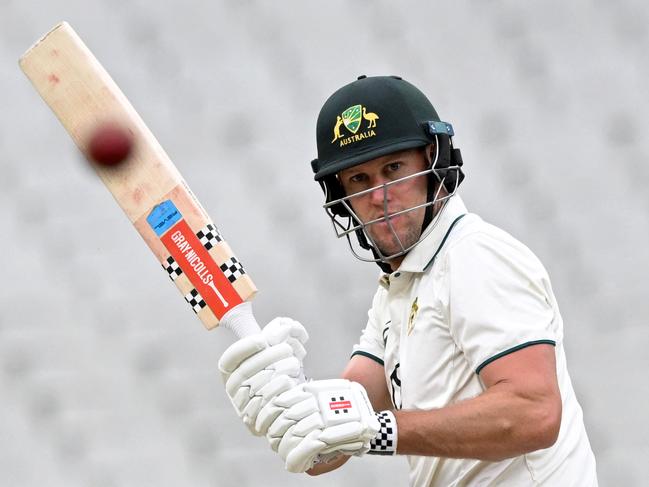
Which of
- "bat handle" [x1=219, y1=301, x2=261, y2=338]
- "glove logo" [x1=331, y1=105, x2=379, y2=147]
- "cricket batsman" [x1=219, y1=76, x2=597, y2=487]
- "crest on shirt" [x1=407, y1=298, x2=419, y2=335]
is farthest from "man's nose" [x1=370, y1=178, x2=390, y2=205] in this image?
"bat handle" [x1=219, y1=301, x2=261, y2=338]

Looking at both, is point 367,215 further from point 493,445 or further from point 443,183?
point 493,445

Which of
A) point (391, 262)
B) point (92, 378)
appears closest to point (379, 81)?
point (391, 262)

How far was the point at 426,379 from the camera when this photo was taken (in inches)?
72.4

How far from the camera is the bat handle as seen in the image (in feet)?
6.23

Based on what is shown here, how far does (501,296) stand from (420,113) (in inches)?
19.4

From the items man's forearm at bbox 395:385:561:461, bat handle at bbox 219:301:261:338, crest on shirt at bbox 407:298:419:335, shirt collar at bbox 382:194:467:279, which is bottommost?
man's forearm at bbox 395:385:561:461

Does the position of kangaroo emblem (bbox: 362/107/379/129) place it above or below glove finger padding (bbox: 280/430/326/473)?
above

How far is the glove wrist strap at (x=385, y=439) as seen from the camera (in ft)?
5.69

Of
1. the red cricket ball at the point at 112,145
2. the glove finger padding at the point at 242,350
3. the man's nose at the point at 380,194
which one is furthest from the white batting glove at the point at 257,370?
the red cricket ball at the point at 112,145

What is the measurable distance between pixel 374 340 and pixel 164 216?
0.60 m

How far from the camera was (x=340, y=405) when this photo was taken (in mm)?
1729

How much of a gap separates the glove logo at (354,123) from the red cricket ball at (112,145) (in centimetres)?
41

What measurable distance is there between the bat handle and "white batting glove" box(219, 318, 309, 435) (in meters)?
0.10

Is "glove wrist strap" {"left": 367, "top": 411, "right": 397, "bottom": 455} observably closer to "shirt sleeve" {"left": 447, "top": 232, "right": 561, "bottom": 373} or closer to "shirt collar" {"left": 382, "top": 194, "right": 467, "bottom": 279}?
"shirt sleeve" {"left": 447, "top": 232, "right": 561, "bottom": 373}
